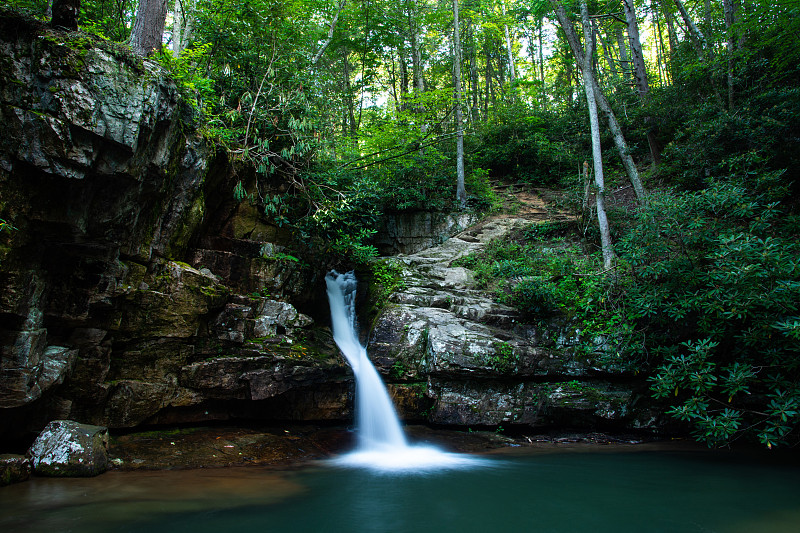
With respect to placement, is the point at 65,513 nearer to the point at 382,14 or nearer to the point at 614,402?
the point at 614,402

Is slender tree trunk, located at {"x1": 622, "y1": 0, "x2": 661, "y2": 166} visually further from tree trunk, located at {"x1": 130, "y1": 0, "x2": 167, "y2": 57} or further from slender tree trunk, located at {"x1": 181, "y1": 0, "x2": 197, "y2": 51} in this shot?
tree trunk, located at {"x1": 130, "y1": 0, "x2": 167, "y2": 57}

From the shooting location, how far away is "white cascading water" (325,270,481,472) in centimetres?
659

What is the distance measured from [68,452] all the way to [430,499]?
4475mm

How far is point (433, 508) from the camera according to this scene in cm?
481

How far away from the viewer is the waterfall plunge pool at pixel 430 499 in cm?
415

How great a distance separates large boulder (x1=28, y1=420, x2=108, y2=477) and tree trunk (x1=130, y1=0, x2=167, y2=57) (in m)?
6.31

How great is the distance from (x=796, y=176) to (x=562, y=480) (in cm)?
983

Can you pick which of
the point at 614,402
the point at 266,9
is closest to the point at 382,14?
the point at 266,9

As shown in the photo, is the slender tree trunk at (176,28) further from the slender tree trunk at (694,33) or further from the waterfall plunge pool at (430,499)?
the slender tree trunk at (694,33)

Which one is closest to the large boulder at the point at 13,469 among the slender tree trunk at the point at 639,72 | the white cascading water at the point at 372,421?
the white cascading water at the point at 372,421

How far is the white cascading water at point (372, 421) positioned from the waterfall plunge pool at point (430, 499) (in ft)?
1.62

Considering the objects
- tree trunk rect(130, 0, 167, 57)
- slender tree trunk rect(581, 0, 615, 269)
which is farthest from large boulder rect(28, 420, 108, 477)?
slender tree trunk rect(581, 0, 615, 269)

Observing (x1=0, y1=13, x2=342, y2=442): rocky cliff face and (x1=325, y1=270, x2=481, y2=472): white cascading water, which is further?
(x1=325, y1=270, x2=481, y2=472): white cascading water

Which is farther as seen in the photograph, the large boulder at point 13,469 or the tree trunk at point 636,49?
the tree trunk at point 636,49
